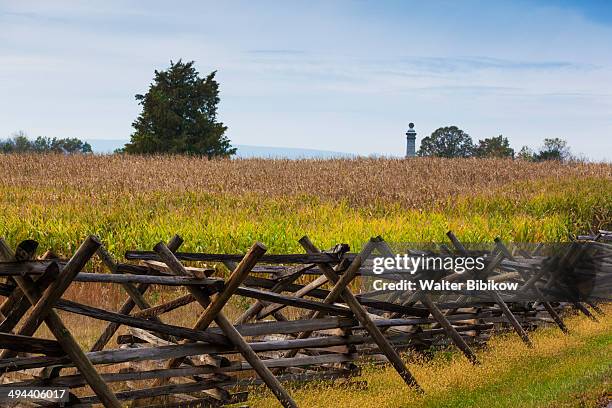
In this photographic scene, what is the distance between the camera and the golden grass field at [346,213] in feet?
40.2

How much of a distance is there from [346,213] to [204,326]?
1774cm

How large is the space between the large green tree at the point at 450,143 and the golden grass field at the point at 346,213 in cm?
4519

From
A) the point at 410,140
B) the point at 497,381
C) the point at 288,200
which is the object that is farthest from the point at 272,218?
the point at 410,140

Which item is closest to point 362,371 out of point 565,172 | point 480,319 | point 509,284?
point 480,319

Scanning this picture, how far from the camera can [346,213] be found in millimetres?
26281

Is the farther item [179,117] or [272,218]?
[179,117]

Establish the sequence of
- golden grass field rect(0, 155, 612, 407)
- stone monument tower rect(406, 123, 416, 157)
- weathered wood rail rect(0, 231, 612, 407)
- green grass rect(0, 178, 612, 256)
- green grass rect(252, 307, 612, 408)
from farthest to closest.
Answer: stone monument tower rect(406, 123, 416, 157)
green grass rect(0, 178, 612, 256)
golden grass field rect(0, 155, 612, 407)
green grass rect(252, 307, 612, 408)
weathered wood rail rect(0, 231, 612, 407)

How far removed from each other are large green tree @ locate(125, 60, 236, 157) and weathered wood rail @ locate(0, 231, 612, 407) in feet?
154

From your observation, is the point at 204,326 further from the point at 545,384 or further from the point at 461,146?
the point at 461,146

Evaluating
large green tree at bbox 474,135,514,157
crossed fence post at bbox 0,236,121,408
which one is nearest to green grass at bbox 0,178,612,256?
crossed fence post at bbox 0,236,121,408

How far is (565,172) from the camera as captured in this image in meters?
44.1

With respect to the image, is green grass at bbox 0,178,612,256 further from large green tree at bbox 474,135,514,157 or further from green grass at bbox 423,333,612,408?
large green tree at bbox 474,135,514,157

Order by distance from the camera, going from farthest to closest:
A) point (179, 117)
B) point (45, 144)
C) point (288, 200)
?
point (45, 144) < point (179, 117) < point (288, 200)

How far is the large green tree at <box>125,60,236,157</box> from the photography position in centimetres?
6044
